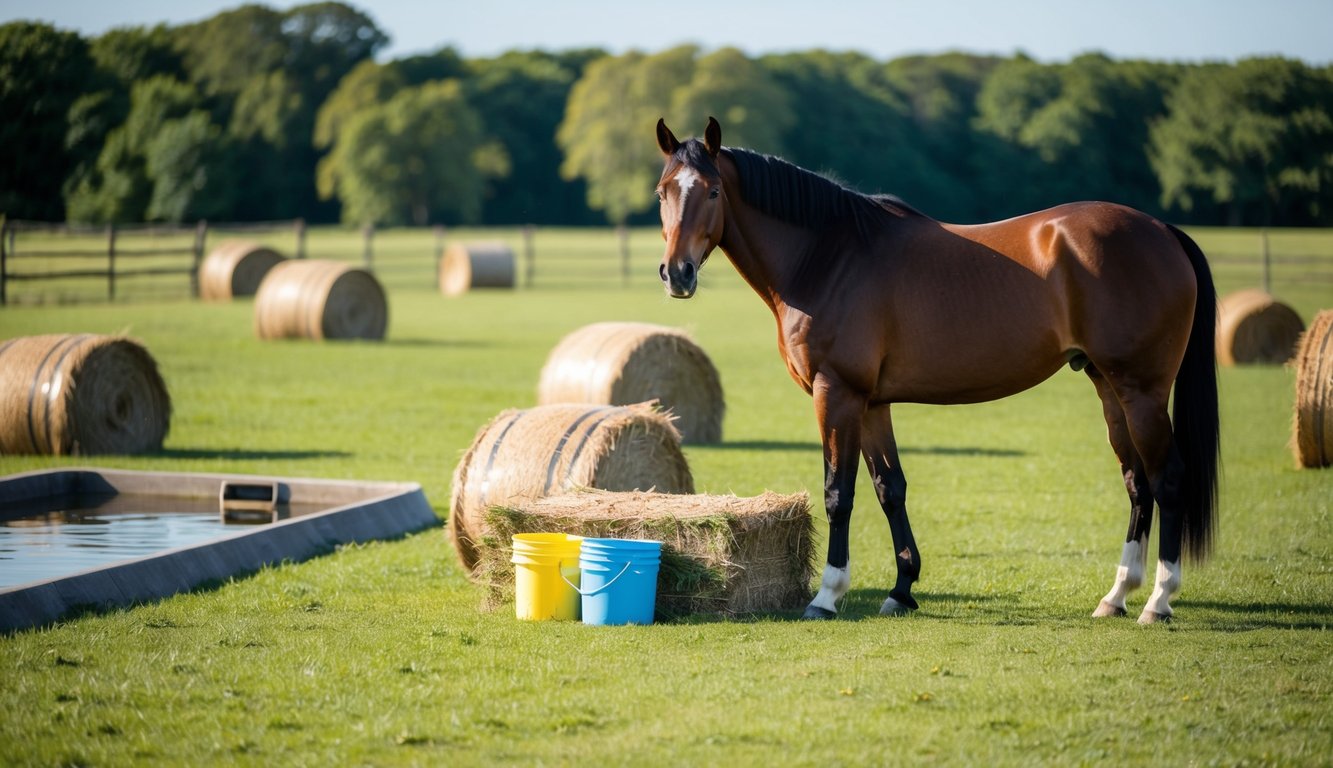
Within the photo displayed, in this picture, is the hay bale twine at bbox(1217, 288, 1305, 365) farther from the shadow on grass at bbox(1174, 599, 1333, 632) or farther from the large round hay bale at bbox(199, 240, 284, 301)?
the large round hay bale at bbox(199, 240, 284, 301)

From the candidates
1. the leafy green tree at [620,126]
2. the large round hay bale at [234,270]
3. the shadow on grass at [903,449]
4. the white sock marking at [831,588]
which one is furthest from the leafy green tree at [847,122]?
the white sock marking at [831,588]

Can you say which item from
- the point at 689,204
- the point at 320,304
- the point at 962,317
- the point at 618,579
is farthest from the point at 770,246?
the point at 320,304

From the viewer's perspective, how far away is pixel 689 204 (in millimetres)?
7012

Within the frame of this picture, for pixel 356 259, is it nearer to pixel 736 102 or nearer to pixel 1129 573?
pixel 736 102

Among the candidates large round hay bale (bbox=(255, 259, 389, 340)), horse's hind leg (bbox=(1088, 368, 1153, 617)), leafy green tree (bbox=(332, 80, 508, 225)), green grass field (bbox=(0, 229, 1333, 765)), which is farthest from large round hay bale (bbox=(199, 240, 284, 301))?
leafy green tree (bbox=(332, 80, 508, 225))

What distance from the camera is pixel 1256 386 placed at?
19984mm

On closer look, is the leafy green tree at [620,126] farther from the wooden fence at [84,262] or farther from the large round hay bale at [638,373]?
the large round hay bale at [638,373]

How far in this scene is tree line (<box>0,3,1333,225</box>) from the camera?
49.1 meters

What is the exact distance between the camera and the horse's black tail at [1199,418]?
737 centimetres

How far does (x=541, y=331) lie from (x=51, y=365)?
54.7ft

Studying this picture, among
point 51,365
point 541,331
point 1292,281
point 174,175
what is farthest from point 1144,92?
point 51,365

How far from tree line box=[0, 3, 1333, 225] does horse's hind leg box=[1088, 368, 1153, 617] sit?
33.4 meters

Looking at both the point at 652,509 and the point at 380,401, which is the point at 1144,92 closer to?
the point at 380,401

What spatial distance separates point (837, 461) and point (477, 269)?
114 ft
